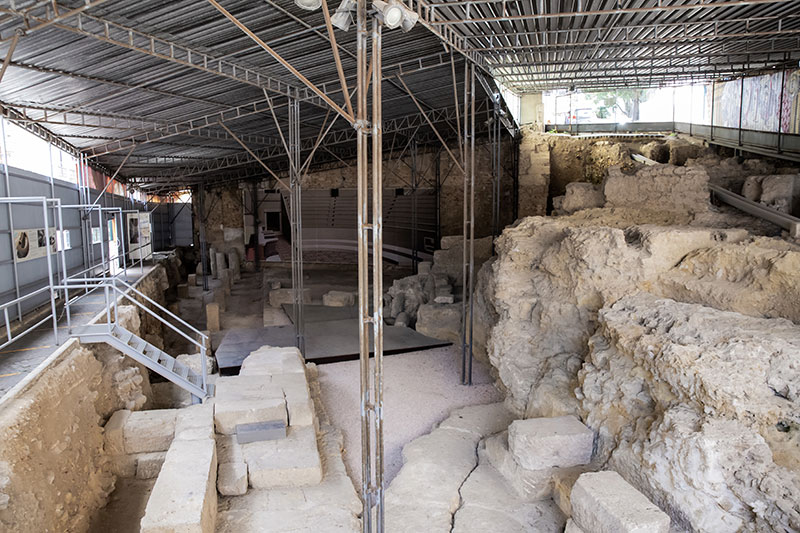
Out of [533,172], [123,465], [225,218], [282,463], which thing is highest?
[533,172]

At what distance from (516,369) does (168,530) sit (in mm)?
5939

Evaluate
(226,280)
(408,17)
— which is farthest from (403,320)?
(226,280)

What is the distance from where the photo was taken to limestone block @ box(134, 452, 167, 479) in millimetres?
8469

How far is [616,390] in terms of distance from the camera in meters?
7.04

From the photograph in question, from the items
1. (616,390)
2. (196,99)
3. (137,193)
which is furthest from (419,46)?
(137,193)

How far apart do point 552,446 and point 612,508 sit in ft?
5.04

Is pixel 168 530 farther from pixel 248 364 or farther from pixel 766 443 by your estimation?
pixel 766 443

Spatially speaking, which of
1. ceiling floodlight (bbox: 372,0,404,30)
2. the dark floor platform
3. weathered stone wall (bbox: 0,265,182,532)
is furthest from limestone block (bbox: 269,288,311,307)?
ceiling floodlight (bbox: 372,0,404,30)

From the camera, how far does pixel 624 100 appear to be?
26.7 meters

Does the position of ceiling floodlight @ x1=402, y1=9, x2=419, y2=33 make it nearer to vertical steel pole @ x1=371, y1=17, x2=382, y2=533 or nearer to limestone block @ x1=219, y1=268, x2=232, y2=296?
vertical steel pole @ x1=371, y1=17, x2=382, y2=533

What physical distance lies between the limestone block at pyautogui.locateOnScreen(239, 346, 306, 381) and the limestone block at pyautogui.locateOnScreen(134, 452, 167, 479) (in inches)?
72.3

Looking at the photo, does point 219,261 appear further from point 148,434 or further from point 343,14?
point 343,14

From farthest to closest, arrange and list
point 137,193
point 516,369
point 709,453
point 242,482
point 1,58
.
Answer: point 137,193 < point 516,369 < point 1,58 < point 242,482 < point 709,453

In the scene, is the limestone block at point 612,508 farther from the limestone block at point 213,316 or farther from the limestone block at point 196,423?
the limestone block at point 213,316
